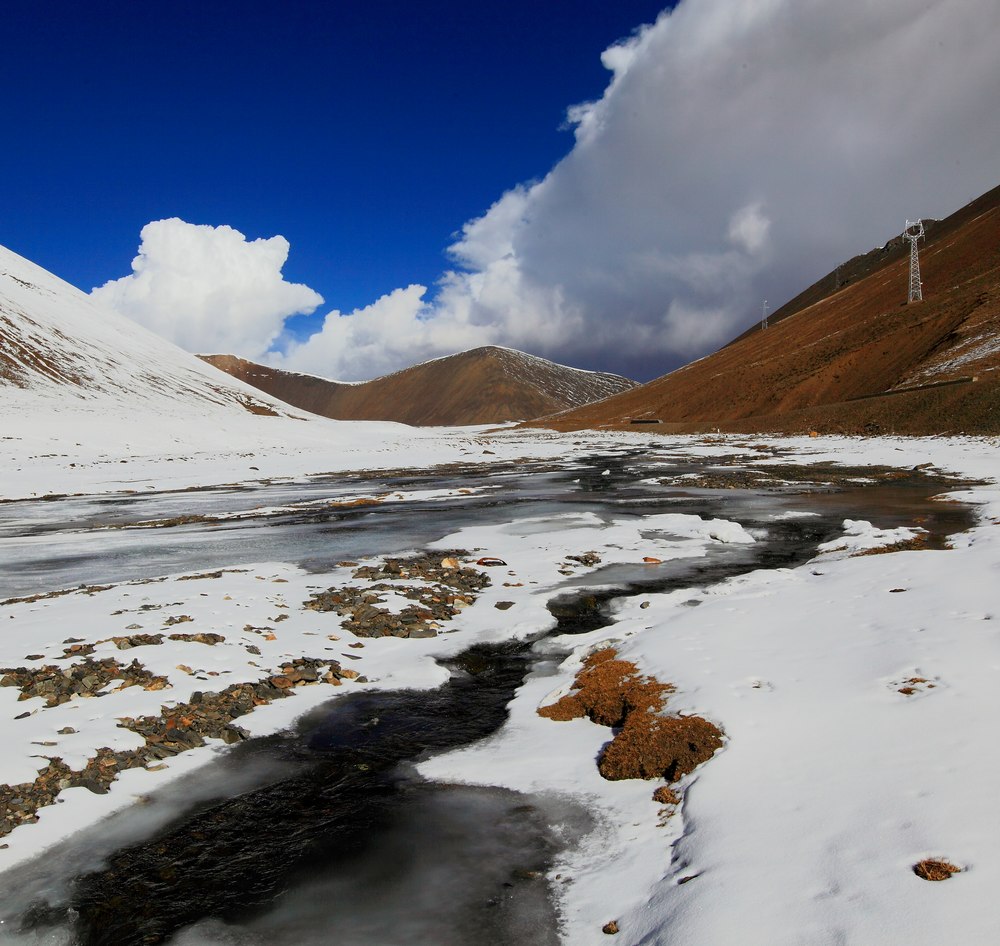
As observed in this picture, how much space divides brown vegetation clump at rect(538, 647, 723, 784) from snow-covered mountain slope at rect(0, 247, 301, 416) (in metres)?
91.7

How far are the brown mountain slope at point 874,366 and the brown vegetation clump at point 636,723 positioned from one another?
43.4m

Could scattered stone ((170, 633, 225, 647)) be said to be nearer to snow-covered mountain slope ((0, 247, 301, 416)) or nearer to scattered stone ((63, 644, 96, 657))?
scattered stone ((63, 644, 96, 657))

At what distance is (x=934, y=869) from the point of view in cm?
425

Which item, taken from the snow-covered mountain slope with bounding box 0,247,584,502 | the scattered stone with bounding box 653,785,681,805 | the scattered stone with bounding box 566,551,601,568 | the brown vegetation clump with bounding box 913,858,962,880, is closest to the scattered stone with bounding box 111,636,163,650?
the scattered stone with bounding box 653,785,681,805

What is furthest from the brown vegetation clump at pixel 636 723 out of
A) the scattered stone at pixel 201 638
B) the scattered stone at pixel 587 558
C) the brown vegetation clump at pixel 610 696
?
the scattered stone at pixel 587 558

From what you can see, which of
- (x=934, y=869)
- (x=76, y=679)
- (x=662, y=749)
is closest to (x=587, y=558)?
(x=662, y=749)

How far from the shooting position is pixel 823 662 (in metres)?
8.02

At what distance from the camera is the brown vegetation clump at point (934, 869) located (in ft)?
13.8

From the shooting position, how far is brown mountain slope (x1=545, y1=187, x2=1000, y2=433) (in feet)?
166

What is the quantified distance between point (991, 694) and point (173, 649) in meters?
10.2

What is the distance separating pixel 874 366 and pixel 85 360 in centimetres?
12407

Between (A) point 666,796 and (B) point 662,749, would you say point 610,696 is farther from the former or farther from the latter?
(A) point 666,796

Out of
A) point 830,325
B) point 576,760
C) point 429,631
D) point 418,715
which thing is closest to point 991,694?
point 576,760

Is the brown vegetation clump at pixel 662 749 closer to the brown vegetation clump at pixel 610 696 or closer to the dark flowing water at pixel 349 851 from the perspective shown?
the brown vegetation clump at pixel 610 696
